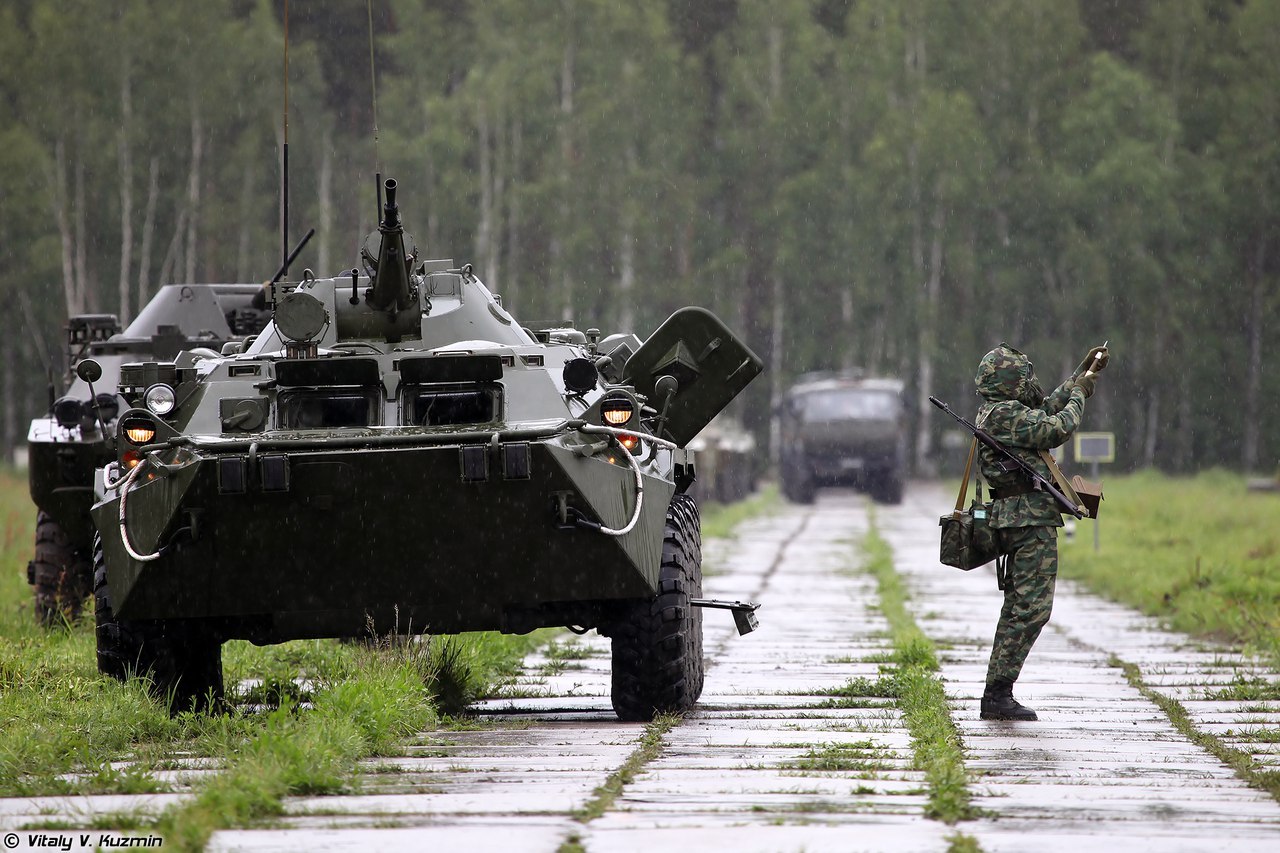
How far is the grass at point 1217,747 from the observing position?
6816 mm

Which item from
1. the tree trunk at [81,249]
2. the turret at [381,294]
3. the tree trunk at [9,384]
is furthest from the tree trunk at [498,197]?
the turret at [381,294]

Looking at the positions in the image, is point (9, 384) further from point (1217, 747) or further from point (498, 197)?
point (1217, 747)

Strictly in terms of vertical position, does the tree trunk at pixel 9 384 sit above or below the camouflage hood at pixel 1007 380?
below

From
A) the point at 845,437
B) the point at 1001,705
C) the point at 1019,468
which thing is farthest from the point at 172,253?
the point at 1001,705

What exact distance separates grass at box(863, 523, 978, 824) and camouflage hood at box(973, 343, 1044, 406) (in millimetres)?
1461

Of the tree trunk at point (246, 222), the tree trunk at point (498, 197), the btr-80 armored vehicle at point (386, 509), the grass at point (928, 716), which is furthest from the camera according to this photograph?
the tree trunk at point (498, 197)

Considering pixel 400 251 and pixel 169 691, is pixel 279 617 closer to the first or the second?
pixel 169 691

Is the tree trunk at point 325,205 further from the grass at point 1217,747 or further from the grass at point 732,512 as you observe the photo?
the grass at point 1217,747

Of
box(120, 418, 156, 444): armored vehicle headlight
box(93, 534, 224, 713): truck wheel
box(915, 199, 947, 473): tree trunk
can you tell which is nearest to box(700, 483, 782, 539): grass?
box(915, 199, 947, 473): tree trunk

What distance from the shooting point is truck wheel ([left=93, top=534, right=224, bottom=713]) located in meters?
8.78

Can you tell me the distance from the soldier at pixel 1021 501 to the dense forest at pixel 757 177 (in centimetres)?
3378

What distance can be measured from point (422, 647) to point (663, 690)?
1.39 meters

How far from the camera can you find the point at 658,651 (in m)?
8.80

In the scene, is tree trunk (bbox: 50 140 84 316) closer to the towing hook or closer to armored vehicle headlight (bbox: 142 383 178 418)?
armored vehicle headlight (bbox: 142 383 178 418)
